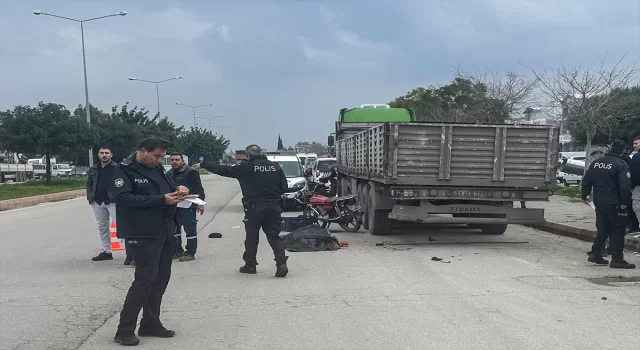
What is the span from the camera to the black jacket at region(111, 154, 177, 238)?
5.18 m

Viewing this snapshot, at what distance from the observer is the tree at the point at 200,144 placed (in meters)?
70.4

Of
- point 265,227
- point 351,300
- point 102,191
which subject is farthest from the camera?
point 102,191

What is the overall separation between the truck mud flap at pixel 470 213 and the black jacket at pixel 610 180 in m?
2.18

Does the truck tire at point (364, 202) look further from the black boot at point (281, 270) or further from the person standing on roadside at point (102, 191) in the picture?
the person standing on roadside at point (102, 191)

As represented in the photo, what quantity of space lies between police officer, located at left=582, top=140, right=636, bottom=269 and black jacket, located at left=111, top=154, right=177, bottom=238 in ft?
21.2

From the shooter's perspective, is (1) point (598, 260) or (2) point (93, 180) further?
(2) point (93, 180)

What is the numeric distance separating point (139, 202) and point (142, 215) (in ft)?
0.53

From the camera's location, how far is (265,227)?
8.57m

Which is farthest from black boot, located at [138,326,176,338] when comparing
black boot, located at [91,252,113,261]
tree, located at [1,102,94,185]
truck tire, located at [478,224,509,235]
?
tree, located at [1,102,94,185]

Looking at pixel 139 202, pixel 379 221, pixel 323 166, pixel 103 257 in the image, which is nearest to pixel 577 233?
pixel 379 221

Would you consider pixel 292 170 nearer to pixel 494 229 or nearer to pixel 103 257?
pixel 494 229

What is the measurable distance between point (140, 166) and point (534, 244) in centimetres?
839

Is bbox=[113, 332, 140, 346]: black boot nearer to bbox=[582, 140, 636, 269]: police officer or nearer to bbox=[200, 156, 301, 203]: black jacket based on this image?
bbox=[200, 156, 301, 203]: black jacket

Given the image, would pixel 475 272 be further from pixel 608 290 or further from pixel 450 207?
pixel 450 207
